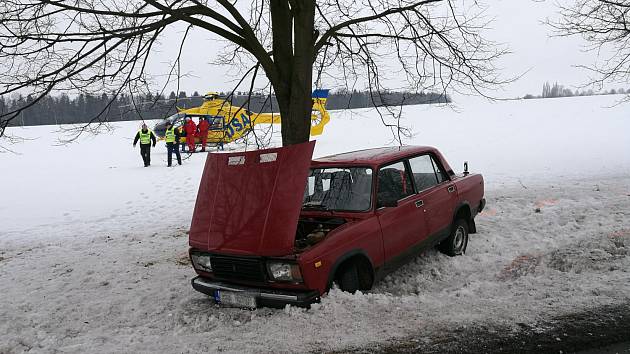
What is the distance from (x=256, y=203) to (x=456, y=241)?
3.40 metres

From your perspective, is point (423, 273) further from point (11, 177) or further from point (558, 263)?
point (11, 177)

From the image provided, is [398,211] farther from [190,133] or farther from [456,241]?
[190,133]

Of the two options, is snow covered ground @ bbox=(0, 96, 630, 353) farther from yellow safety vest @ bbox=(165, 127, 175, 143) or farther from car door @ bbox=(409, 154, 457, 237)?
yellow safety vest @ bbox=(165, 127, 175, 143)

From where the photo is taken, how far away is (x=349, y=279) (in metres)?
4.84

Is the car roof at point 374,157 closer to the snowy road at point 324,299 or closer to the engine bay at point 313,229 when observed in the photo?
the engine bay at point 313,229

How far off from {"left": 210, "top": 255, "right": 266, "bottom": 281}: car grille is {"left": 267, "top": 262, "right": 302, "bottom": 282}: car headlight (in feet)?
0.33

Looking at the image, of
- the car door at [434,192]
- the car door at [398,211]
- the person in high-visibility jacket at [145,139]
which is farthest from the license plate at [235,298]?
the person in high-visibility jacket at [145,139]

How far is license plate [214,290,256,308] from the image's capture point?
4602 mm

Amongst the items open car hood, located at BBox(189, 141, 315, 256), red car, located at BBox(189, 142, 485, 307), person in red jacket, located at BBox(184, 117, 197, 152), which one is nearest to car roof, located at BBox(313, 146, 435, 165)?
red car, located at BBox(189, 142, 485, 307)

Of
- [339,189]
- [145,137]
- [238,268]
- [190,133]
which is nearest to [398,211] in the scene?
[339,189]

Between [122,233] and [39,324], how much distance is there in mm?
4422

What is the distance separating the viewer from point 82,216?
11125 mm

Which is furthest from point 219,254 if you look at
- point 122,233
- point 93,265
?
point 122,233

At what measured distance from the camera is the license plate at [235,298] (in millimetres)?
4602
